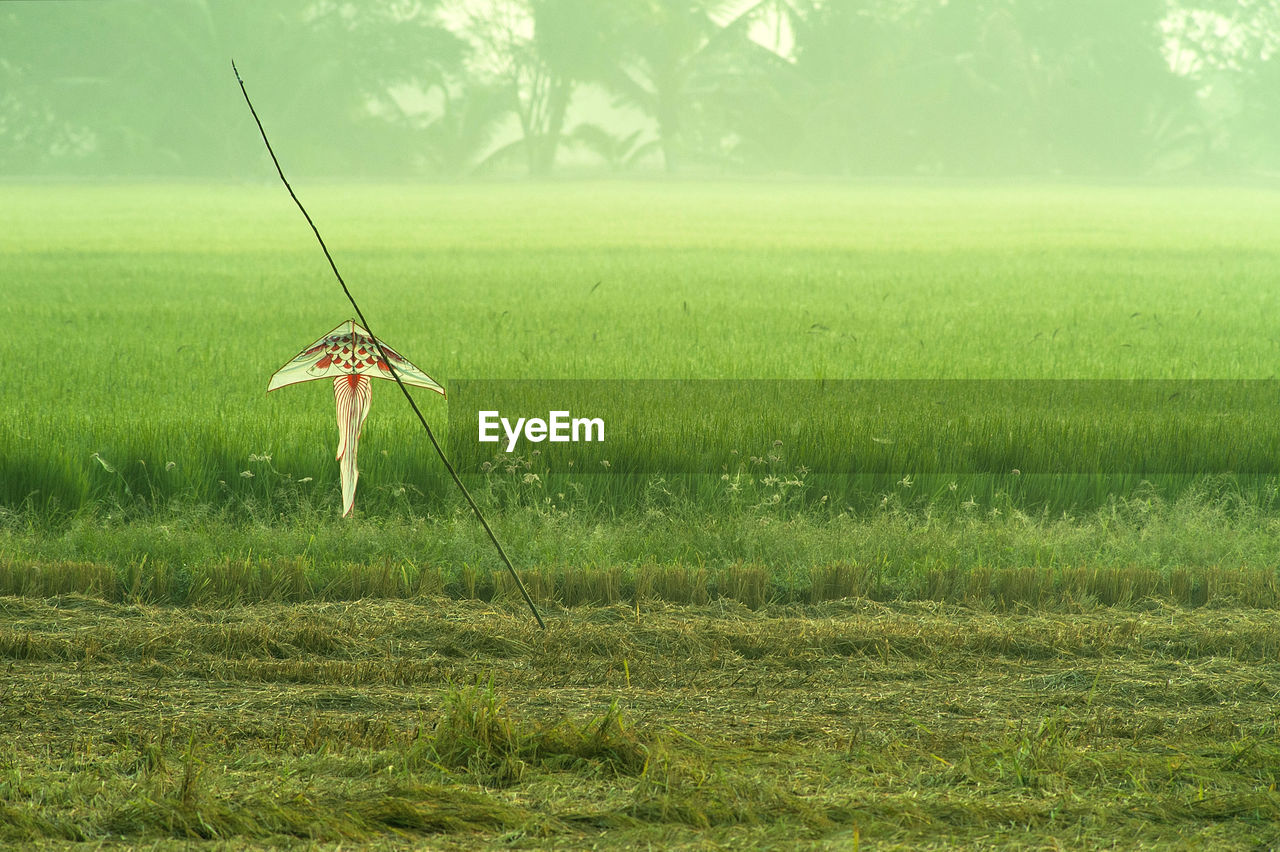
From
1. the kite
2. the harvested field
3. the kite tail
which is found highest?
the kite

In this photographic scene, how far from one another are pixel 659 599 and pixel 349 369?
1.47m

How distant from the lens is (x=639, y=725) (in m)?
3.32

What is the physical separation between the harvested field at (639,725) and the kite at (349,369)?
0.77 metres

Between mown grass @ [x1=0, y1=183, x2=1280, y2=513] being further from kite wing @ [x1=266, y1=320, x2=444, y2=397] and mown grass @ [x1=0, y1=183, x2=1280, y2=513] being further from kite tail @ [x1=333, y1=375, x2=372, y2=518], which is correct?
kite wing @ [x1=266, y1=320, x2=444, y2=397]

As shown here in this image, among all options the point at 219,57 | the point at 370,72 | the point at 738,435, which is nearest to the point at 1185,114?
the point at 370,72

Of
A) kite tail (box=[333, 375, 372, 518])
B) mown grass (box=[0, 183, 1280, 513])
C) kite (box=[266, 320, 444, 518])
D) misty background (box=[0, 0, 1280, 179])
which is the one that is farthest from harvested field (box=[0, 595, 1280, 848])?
misty background (box=[0, 0, 1280, 179])

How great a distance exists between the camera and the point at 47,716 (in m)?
3.33

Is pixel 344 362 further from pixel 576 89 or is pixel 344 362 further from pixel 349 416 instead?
pixel 576 89

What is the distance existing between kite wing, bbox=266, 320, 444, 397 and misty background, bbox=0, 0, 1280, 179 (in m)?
48.2

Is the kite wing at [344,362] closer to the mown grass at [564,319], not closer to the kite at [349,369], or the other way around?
the kite at [349,369]

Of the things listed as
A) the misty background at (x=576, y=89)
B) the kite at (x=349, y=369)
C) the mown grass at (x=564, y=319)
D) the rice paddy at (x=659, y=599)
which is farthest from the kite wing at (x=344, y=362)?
the misty background at (x=576, y=89)

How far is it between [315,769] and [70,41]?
192ft

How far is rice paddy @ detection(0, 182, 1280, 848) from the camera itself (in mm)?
2854

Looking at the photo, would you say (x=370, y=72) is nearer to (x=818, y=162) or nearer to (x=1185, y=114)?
(x=818, y=162)
